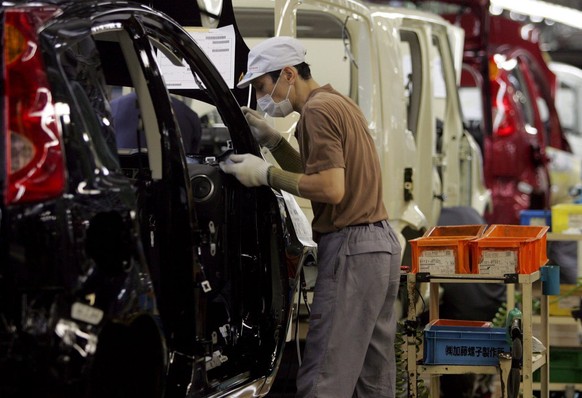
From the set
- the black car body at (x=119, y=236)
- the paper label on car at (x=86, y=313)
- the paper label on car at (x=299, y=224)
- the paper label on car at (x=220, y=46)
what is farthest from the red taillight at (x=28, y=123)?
the paper label on car at (x=220, y=46)

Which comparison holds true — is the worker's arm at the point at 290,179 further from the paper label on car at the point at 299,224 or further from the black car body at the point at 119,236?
the paper label on car at the point at 299,224

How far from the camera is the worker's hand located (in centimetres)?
544

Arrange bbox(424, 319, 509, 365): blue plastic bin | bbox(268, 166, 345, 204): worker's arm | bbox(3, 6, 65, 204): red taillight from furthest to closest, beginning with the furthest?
bbox(424, 319, 509, 365): blue plastic bin, bbox(268, 166, 345, 204): worker's arm, bbox(3, 6, 65, 204): red taillight

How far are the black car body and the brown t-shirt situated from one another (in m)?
0.22

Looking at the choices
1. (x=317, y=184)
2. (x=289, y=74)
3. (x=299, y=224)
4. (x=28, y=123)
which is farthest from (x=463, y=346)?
(x=28, y=123)

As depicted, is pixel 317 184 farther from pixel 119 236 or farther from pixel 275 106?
pixel 119 236

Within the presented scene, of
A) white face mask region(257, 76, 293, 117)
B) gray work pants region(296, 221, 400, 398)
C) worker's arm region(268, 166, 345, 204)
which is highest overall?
white face mask region(257, 76, 293, 117)

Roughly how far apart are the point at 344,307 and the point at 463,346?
0.75m

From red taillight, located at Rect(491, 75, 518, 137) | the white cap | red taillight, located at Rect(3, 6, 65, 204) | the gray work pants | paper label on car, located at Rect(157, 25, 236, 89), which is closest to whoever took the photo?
red taillight, located at Rect(3, 6, 65, 204)

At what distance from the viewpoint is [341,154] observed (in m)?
4.73

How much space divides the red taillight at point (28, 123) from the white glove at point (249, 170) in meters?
1.56

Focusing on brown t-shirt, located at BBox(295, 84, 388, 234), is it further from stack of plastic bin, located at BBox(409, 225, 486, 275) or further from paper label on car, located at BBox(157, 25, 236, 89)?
paper label on car, located at BBox(157, 25, 236, 89)

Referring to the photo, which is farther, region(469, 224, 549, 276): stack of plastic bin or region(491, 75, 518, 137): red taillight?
region(491, 75, 518, 137): red taillight

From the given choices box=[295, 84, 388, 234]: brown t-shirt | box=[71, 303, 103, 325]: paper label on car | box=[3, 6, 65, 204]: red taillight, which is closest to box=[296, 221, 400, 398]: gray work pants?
box=[295, 84, 388, 234]: brown t-shirt
